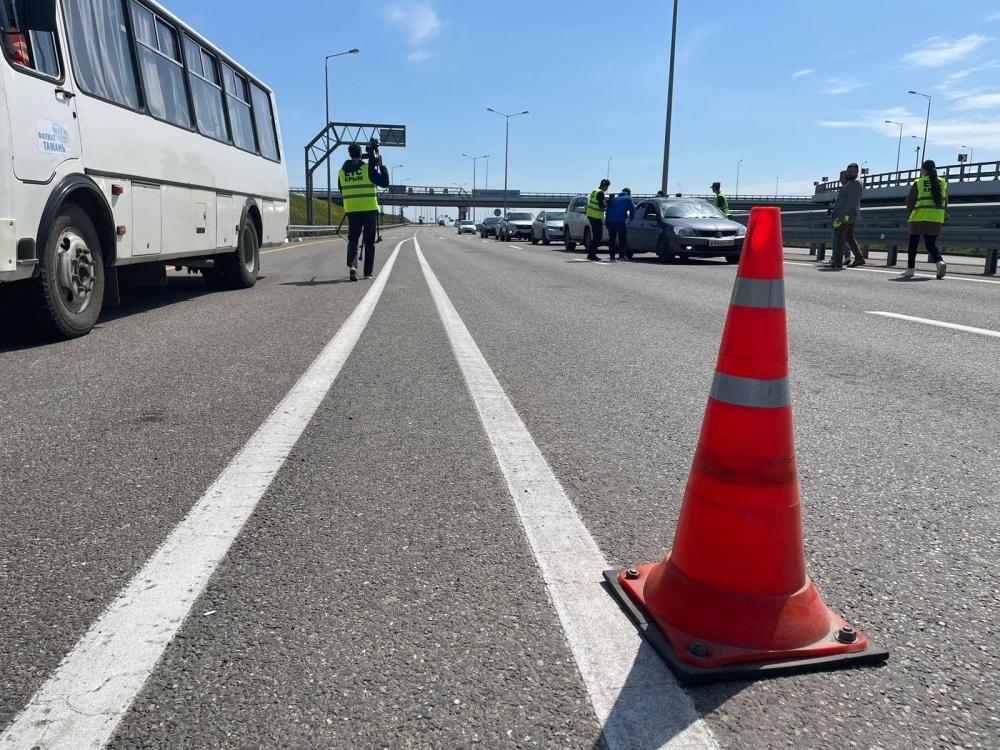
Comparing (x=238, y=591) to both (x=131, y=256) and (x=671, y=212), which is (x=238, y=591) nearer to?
(x=131, y=256)

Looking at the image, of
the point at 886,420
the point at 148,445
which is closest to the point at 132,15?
the point at 148,445

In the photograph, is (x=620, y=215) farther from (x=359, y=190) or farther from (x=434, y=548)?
(x=434, y=548)

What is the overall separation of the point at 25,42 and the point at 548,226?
94.0 feet

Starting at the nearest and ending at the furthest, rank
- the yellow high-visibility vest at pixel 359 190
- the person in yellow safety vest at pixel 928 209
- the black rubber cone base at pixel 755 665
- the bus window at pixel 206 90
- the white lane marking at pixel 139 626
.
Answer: the white lane marking at pixel 139 626
the black rubber cone base at pixel 755 665
the bus window at pixel 206 90
the yellow high-visibility vest at pixel 359 190
the person in yellow safety vest at pixel 928 209

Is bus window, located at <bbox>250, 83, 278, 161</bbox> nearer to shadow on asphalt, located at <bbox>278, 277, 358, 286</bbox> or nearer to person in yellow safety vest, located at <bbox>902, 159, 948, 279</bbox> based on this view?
shadow on asphalt, located at <bbox>278, 277, 358, 286</bbox>

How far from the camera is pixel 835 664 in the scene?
1.93m

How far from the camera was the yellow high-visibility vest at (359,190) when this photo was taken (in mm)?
12398

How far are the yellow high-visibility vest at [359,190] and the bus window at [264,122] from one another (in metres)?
1.18

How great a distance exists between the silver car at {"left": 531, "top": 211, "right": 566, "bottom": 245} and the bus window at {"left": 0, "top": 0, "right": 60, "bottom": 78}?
27.3 m

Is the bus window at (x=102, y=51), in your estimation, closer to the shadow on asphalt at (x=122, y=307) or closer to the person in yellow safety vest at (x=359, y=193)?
the shadow on asphalt at (x=122, y=307)

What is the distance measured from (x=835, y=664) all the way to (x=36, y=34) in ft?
21.2

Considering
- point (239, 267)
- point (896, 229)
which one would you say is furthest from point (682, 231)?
point (239, 267)

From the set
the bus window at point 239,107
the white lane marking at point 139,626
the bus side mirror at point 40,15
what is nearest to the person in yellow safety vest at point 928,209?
the bus window at point 239,107

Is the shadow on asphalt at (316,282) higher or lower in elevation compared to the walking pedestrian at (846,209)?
lower
